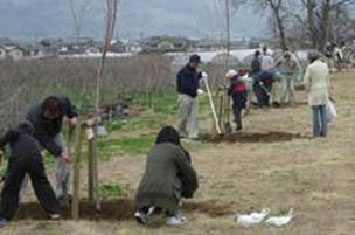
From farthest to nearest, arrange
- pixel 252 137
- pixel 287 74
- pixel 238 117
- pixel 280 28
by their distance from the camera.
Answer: pixel 280 28 < pixel 287 74 < pixel 238 117 < pixel 252 137

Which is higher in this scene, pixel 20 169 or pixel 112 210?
pixel 20 169

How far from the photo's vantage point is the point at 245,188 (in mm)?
11602

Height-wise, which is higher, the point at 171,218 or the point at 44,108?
the point at 44,108

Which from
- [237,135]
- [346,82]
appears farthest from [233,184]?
[346,82]

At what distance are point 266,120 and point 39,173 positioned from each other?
13211 millimetres

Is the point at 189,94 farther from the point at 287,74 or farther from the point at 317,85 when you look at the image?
the point at 287,74

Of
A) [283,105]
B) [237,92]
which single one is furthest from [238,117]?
A: [283,105]

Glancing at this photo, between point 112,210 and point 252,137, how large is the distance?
308 inches

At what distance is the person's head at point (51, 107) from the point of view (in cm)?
982

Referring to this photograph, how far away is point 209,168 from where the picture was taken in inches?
537

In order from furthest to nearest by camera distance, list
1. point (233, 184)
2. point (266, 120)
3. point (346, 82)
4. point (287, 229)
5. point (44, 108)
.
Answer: point (346, 82) < point (266, 120) < point (233, 184) < point (44, 108) < point (287, 229)

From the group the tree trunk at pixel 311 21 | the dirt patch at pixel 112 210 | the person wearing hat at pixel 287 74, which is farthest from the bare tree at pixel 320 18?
the dirt patch at pixel 112 210

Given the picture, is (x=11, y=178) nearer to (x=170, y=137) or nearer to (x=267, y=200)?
(x=170, y=137)

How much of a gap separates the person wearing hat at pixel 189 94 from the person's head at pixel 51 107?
6.91m
